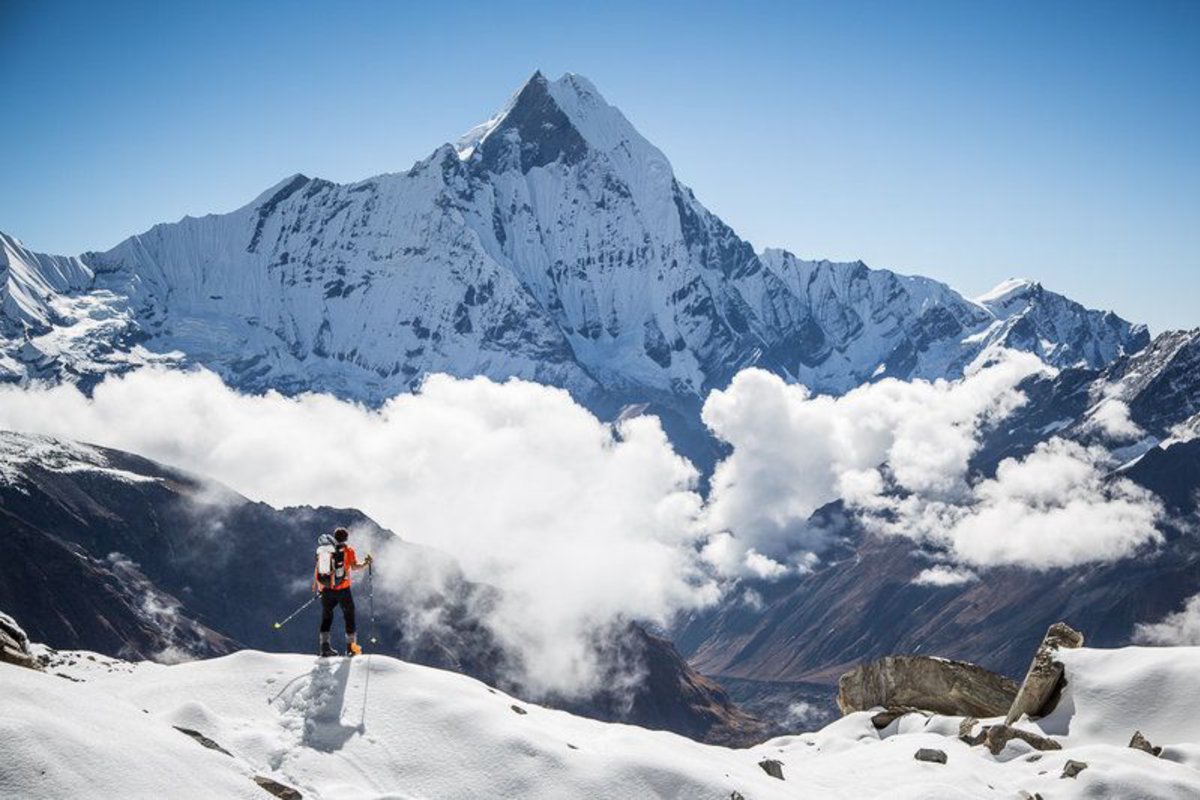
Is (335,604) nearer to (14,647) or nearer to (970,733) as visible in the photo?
(14,647)

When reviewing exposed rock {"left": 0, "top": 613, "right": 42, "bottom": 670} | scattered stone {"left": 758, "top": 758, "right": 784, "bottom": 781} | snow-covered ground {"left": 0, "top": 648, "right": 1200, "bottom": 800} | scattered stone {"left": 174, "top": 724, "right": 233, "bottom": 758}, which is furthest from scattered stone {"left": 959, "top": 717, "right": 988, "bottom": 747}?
exposed rock {"left": 0, "top": 613, "right": 42, "bottom": 670}

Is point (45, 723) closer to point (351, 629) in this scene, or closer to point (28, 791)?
point (28, 791)

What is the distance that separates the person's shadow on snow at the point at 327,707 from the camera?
90.4 ft

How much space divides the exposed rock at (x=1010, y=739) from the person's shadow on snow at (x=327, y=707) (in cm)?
2023

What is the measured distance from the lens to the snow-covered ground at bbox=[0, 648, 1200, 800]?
885 inches

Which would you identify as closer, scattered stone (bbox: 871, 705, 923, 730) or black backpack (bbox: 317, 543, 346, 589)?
black backpack (bbox: 317, 543, 346, 589)

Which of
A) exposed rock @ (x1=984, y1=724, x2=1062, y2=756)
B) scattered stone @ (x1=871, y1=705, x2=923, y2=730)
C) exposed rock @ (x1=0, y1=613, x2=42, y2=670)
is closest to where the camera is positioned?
exposed rock @ (x1=0, y1=613, x2=42, y2=670)

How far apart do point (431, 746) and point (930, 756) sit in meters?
15.9

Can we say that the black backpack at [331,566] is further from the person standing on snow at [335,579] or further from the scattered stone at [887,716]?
the scattered stone at [887,716]

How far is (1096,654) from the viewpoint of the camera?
39.1 meters

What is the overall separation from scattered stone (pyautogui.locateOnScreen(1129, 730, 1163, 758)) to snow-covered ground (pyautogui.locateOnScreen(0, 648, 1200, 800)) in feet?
1.78

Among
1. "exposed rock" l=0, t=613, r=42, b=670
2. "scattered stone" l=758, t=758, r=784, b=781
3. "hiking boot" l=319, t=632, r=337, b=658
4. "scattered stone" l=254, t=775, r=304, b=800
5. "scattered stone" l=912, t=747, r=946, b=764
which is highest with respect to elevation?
"scattered stone" l=912, t=747, r=946, b=764

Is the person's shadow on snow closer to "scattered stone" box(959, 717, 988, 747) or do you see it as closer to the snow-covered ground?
the snow-covered ground

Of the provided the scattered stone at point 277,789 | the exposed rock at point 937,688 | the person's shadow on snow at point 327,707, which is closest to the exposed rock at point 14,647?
the person's shadow on snow at point 327,707
